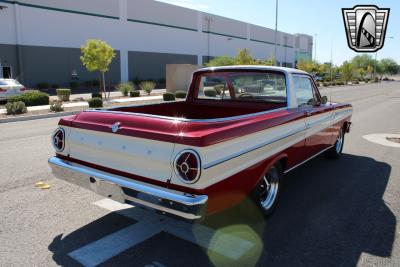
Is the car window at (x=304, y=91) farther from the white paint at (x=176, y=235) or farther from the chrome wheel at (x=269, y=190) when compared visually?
the white paint at (x=176, y=235)

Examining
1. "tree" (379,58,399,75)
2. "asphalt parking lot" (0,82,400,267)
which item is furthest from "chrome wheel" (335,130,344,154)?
"tree" (379,58,399,75)

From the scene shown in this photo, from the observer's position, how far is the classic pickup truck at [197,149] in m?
3.15

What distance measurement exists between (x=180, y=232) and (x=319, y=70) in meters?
77.0

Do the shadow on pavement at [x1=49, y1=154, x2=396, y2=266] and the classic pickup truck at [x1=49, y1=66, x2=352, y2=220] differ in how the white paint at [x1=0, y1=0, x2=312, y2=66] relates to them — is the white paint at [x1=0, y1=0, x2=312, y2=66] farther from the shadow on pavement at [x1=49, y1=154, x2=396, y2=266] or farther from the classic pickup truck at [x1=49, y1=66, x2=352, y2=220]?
the shadow on pavement at [x1=49, y1=154, x2=396, y2=266]

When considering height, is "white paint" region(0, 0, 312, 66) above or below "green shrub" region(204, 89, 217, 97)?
above

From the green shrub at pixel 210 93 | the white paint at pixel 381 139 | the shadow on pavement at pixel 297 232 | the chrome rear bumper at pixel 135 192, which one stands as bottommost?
the shadow on pavement at pixel 297 232

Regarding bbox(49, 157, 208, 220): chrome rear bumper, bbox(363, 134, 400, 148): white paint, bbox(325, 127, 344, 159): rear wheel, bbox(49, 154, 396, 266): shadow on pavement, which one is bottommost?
bbox(49, 154, 396, 266): shadow on pavement

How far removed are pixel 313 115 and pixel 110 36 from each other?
38337 millimetres

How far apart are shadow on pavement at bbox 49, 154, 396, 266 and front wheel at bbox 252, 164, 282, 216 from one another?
13 cm

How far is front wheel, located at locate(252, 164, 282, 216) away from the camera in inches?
173

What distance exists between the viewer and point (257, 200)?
414cm

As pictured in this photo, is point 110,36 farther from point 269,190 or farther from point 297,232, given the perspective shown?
point 297,232

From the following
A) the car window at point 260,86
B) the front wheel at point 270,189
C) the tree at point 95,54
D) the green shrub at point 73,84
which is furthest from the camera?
the green shrub at point 73,84

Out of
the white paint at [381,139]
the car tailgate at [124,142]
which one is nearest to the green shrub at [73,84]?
the white paint at [381,139]
